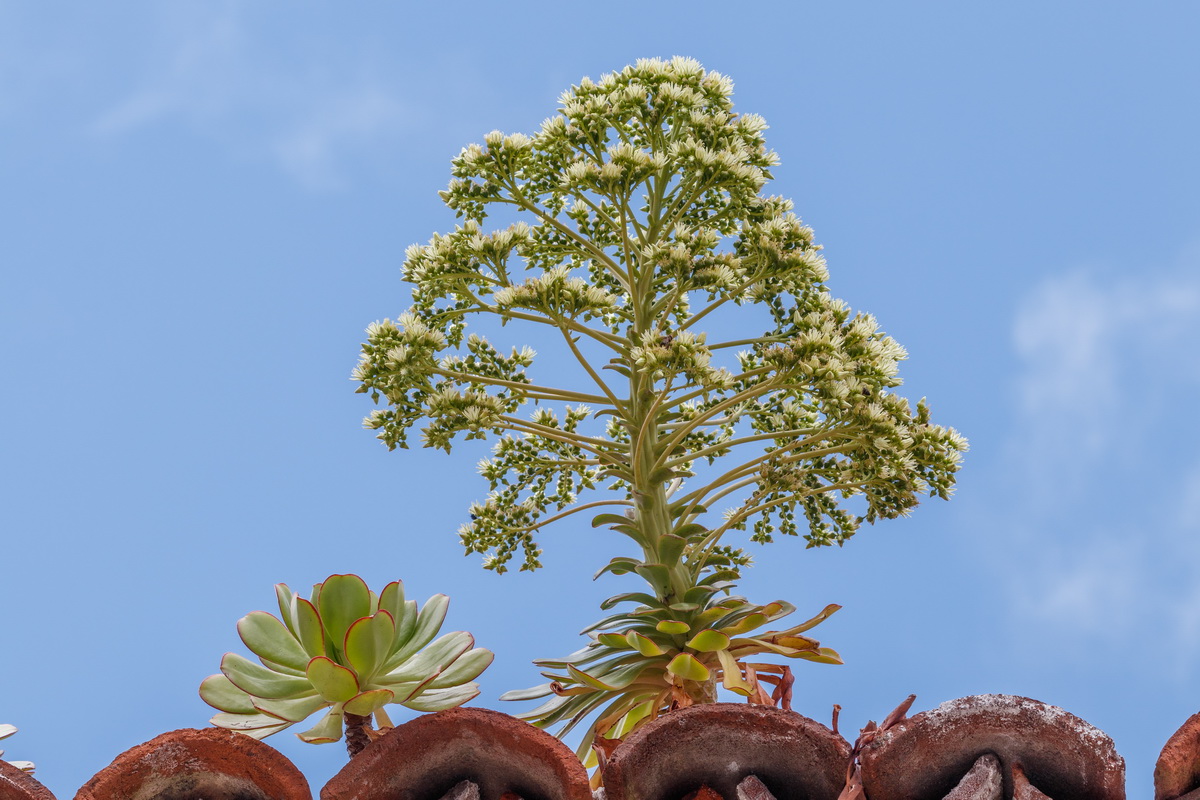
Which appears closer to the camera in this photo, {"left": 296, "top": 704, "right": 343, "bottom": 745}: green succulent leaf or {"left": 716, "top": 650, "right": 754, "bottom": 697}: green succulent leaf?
{"left": 296, "top": 704, "right": 343, "bottom": 745}: green succulent leaf

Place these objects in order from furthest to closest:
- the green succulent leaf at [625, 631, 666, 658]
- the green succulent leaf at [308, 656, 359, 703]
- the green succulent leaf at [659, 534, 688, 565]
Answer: the green succulent leaf at [659, 534, 688, 565], the green succulent leaf at [625, 631, 666, 658], the green succulent leaf at [308, 656, 359, 703]

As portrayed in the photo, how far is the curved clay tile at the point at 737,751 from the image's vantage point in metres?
2.31

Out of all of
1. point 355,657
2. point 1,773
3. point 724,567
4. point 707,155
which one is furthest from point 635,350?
point 1,773

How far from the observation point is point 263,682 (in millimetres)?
2824

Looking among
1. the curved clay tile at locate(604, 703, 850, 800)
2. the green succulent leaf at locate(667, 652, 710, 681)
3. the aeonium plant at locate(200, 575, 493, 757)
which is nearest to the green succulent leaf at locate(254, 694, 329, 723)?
the aeonium plant at locate(200, 575, 493, 757)

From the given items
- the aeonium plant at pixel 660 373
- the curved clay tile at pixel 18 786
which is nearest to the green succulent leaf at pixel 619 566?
the aeonium plant at pixel 660 373

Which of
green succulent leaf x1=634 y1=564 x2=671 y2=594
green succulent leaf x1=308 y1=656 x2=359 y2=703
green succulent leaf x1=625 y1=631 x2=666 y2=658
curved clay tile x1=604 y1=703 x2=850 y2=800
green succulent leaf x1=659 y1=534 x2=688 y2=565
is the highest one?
green succulent leaf x1=659 y1=534 x2=688 y2=565

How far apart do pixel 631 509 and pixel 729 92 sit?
4.86ft

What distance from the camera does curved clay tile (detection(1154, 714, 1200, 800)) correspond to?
2.19m

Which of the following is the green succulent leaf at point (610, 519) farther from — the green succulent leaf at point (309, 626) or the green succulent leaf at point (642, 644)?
the green succulent leaf at point (309, 626)

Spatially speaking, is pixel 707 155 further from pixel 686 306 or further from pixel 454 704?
pixel 454 704

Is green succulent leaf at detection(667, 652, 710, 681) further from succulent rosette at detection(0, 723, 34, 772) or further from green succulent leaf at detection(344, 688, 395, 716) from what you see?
succulent rosette at detection(0, 723, 34, 772)

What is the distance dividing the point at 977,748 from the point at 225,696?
1863 millimetres

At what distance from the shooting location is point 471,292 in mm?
3830
